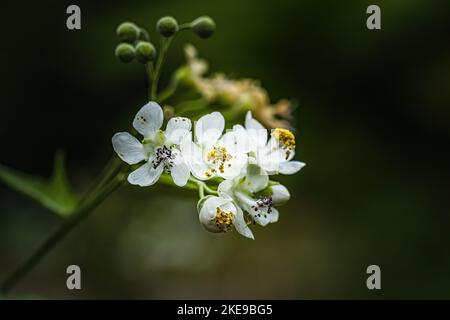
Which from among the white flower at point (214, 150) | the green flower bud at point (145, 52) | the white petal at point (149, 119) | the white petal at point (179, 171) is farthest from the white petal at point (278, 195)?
the green flower bud at point (145, 52)

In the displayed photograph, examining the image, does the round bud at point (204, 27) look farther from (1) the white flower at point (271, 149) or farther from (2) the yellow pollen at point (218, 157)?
(2) the yellow pollen at point (218, 157)

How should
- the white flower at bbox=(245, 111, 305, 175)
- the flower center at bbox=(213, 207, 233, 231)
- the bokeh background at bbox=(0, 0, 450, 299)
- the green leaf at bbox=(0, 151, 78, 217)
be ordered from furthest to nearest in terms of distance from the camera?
1. the bokeh background at bbox=(0, 0, 450, 299)
2. the green leaf at bbox=(0, 151, 78, 217)
3. the white flower at bbox=(245, 111, 305, 175)
4. the flower center at bbox=(213, 207, 233, 231)

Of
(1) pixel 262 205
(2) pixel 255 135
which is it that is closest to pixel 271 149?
(2) pixel 255 135

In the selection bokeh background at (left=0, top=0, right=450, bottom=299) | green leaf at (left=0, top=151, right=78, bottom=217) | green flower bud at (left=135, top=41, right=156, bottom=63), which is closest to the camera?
green flower bud at (left=135, top=41, right=156, bottom=63)

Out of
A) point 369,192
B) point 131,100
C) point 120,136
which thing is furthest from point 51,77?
point 120,136

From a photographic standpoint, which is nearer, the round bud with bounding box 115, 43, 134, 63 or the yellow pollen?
the yellow pollen

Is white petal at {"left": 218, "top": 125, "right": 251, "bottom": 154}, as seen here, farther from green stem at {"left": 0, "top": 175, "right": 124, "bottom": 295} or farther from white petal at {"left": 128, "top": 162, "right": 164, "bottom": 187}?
green stem at {"left": 0, "top": 175, "right": 124, "bottom": 295}

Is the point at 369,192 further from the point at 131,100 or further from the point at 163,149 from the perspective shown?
the point at 163,149

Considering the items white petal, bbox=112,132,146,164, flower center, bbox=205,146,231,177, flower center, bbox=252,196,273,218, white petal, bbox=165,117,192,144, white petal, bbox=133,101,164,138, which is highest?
white petal, bbox=133,101,164,138

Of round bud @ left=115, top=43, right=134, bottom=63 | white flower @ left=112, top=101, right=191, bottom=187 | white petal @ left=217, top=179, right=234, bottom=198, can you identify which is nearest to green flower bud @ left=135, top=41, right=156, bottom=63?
round bud @ left=115, top=43, right=134, bottom=63
